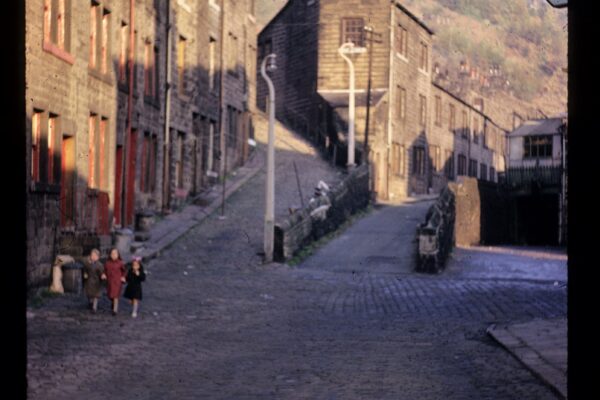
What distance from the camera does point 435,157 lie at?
55094 mm

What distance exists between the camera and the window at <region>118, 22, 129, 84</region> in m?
24.6

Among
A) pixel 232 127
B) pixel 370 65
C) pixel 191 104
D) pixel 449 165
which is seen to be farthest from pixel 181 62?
pixel 449 165

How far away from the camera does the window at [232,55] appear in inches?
1501

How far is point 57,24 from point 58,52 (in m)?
0.70

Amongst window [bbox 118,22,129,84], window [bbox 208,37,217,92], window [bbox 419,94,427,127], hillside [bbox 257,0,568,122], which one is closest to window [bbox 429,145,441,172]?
window [bbox 419,94,427,127]

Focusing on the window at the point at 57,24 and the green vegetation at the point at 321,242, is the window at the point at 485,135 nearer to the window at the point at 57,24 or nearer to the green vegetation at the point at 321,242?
the green vegetation at the point at 321,242

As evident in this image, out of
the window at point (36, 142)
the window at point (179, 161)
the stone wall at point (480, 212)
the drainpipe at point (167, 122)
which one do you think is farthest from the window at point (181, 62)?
A: the window at point (36, 142)

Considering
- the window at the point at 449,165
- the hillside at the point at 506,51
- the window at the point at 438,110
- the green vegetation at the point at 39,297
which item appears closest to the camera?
the green vegetation at the point at 39,297

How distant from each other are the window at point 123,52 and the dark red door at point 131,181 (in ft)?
5.77

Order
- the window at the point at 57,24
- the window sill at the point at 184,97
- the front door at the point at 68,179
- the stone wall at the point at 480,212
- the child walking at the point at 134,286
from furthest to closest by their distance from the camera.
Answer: the stone wall at the point at 480,212 < the window sill at the point at 184,97 < the front door at the point at 68,179 < the window at the point at 57,24 < the child walking at the point at 134,286

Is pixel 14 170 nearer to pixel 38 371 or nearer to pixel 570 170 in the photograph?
pixel 570 170

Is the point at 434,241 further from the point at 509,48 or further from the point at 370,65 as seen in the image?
the point at 509,48

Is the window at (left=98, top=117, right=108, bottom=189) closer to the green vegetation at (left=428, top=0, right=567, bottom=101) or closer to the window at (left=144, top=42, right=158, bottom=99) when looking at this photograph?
the window at (left=144, top=42, right=158, bottom=99)

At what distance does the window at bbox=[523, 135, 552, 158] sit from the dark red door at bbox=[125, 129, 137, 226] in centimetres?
3815
